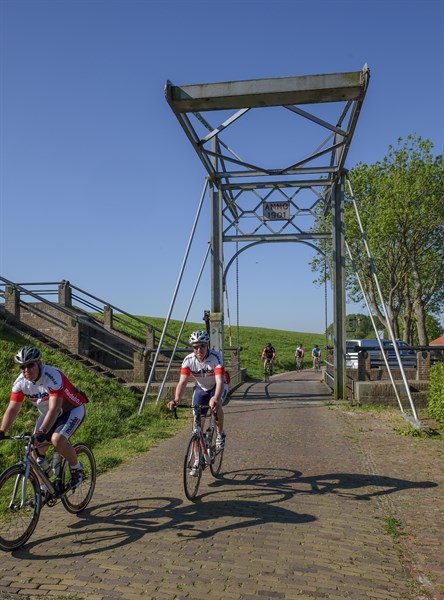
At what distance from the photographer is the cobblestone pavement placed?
4.05 m

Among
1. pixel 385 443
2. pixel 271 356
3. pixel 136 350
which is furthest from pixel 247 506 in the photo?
pixel 271 356

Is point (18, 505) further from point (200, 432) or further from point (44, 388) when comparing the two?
point (200, 432)

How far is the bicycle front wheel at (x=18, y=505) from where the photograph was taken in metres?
4.74

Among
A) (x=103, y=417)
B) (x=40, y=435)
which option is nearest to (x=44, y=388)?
(x=40, y=435)

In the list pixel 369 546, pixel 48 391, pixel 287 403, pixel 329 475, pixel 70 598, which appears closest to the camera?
pixel 70 598

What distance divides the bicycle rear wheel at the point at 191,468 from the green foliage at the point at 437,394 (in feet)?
22.2

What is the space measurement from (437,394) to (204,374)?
7.43m

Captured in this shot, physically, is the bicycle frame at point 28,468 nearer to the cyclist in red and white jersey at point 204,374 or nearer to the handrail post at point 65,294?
the cyclist in red and white jersey at point 204,374

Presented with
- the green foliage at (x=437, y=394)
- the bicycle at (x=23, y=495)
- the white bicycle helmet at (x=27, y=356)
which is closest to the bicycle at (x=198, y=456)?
the bicycle at (x=23, y=495)

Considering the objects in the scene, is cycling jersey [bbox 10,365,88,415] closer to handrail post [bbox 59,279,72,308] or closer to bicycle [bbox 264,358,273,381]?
handrail post [bbox 59,279,72,308]

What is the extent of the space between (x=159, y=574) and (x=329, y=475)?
149 inches

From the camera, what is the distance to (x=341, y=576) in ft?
13.9

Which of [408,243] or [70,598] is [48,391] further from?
[408,243]

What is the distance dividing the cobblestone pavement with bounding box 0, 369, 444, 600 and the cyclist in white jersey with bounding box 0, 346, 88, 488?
791mm
